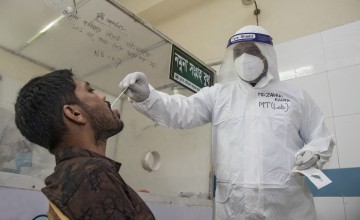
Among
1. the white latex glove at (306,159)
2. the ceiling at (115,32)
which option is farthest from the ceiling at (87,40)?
the white latex glove at (306,159)

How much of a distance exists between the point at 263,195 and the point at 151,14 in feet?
7.19

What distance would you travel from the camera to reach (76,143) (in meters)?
0.77

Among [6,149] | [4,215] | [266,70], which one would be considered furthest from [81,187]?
[266,70]

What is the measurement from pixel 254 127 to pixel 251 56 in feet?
1.15

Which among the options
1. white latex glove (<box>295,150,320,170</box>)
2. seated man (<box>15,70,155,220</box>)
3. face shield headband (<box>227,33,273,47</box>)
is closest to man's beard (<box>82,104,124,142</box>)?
seated man (<box>15,70,155,220</box>)

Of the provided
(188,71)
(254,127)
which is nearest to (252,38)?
(254,127)

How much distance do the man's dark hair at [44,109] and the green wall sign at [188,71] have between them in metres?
0.89

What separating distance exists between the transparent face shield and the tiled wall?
0.51m

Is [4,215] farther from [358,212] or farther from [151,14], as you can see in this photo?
[151,14]

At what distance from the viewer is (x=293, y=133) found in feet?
4.00

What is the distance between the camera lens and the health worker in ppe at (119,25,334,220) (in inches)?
42.7

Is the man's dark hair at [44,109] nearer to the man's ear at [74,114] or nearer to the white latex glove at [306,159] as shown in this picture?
the man's ear at [74,114]

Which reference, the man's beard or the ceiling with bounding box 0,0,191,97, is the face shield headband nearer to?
the ceiling with bounding box 0,0,191,97

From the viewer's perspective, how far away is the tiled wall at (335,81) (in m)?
1.49
